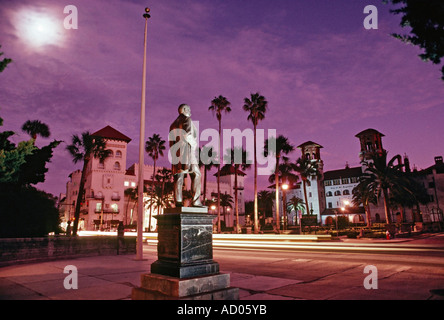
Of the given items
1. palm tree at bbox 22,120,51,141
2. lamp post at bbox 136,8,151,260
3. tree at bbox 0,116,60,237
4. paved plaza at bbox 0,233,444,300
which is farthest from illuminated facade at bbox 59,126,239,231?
paved plaza at bbox 0,233,444,300

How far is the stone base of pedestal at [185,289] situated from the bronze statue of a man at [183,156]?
4.81 ft

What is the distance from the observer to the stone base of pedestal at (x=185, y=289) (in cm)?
478

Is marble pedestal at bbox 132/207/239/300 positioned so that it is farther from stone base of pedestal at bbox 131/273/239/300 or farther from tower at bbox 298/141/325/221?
tower at bbox 298/141/325/221

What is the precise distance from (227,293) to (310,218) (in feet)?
84.7

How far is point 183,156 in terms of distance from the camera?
19.7 feet

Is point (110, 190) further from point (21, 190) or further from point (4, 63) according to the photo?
point (4, 63)

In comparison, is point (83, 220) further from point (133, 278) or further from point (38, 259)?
point (133, 278)

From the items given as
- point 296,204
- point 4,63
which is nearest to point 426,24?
point 4,63

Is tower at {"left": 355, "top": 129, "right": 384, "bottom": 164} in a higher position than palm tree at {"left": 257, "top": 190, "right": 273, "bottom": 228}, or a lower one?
higher

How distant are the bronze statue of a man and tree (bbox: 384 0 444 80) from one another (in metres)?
5.02

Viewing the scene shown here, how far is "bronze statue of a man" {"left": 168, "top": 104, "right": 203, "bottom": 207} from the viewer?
5980 mm

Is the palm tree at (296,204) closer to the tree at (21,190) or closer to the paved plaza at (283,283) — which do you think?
the paved plaza at (283,283)
